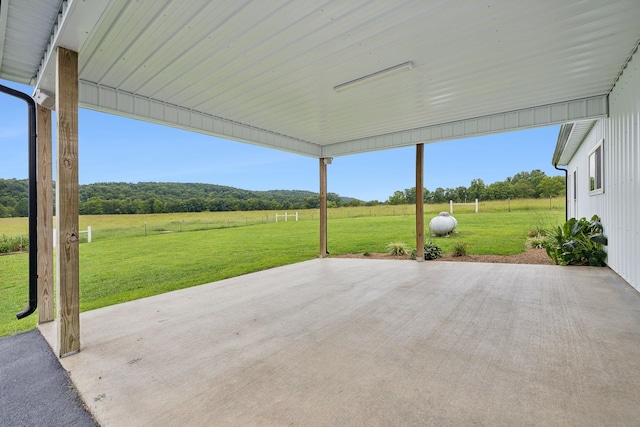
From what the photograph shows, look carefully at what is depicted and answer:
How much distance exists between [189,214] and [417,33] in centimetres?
877

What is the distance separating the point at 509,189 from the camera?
9914 mm

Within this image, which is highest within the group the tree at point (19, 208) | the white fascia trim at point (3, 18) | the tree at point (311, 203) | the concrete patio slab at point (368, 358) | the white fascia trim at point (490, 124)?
the white fascia trim at point (490, 124)

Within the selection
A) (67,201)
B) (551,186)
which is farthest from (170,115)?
(551,186)

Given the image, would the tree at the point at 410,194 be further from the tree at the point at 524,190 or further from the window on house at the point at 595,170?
the window on house at the point at 595,170

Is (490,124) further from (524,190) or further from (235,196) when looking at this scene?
(235,196)

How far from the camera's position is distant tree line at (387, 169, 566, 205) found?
9758 mm

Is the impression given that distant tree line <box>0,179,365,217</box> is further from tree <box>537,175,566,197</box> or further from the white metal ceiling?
tree <box>537,175,566,197</box>

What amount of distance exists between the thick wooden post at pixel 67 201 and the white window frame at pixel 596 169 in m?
7.48

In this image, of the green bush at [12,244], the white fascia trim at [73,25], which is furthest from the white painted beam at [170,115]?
the green bush at [12,244]

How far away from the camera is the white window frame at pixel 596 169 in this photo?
5.31 metres

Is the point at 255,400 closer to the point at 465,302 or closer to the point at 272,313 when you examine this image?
the point at 272,313

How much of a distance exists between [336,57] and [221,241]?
26.1ft

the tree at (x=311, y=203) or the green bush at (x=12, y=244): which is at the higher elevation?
the tree at (x=311, y=203)

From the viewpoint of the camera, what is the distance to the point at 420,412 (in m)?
1.60
